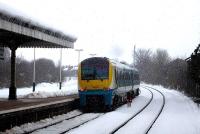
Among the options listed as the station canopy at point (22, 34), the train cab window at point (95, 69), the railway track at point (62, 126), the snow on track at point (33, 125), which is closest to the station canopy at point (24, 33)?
the station canopy at point (22, 34)

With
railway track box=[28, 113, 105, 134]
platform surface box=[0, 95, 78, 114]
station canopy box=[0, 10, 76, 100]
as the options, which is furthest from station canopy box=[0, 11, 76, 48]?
railway track box=[28, 113, 105, 134]

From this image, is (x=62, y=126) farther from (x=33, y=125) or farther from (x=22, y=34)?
(x=22, y=34)

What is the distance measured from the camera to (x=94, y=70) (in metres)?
24.6

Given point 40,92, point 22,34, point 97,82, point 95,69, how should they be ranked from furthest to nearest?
point 40,92, point 95,69, point 97,82, point 22,34

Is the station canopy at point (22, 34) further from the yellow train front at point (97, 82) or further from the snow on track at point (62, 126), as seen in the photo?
the snow on track at point (62, 126)

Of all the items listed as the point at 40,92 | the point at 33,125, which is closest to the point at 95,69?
the point at 33,125

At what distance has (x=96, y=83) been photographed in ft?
80.1

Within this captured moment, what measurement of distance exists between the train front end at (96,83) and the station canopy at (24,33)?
255cm

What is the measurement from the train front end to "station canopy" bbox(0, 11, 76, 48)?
255 cm

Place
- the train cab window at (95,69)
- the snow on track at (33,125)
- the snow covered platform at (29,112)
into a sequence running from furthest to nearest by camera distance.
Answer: the train cab window at (95,69) < the snow on track at (33,125) < the snow covered platform at (29,112)

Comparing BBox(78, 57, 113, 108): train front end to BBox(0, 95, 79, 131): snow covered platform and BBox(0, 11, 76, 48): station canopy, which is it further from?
BBox(0, 11, 76, 48): station canopy

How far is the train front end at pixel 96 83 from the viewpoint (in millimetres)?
24203

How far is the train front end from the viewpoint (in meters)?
24.2

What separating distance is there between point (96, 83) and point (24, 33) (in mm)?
5975
